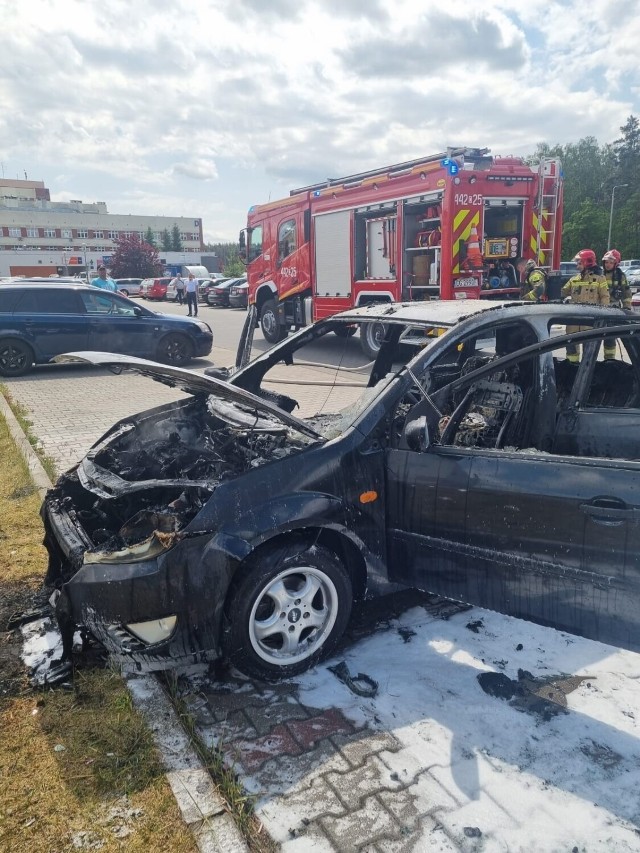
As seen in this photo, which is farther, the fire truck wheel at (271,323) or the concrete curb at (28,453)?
the fire truck wheel at (271,323)

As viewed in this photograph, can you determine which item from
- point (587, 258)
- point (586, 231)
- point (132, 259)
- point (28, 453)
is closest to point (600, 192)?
point (586, 231)

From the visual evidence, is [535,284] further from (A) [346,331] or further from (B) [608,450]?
(B) [608,450]

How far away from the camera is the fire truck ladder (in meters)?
10.9

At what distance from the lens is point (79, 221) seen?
84.8 meters

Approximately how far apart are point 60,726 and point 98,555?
715mm

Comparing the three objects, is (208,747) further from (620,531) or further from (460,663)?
(620,531)

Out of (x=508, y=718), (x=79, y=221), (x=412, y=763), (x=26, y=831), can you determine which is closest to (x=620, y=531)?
(x=508, y=718)

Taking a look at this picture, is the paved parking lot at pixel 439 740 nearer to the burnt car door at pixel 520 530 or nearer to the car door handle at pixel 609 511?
the burnt car door at pixel 520 530

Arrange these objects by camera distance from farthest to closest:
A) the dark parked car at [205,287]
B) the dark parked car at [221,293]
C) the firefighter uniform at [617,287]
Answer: the dark parked car at [205,287] → the dark parked car at [221,293] → the firefighter uniform at [617,287]

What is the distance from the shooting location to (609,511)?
104 inches

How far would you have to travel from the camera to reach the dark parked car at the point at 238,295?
104ft

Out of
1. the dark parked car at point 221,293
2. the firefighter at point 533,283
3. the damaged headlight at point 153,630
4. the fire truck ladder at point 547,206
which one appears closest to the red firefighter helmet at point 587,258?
the firefighter at point 533,283

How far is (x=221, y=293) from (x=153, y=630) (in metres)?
31.4

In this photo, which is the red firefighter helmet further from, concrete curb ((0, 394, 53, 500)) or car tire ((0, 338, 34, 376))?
car tire ((0, 338, 34, 376))
